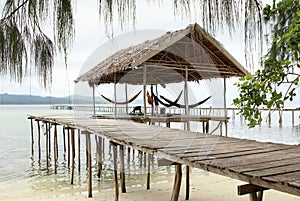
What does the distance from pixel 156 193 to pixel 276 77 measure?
14.1 feet

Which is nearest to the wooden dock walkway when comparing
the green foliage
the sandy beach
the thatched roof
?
the green foliage

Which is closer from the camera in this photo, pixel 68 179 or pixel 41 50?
pixel 41 50

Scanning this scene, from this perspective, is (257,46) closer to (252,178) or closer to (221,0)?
(221,0)

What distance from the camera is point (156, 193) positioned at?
5137mm

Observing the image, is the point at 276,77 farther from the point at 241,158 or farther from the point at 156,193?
the point at 156,193

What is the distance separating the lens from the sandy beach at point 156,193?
15.5ft

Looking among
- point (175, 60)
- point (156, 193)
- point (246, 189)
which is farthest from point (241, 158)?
point (175, 60)

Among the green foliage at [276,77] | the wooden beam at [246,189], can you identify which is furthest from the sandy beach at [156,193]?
the green foliage at [276,77]

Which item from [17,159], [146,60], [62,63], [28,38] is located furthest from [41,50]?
[17,159]

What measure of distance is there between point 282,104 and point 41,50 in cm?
101

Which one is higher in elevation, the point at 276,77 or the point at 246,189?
the point at 276,77

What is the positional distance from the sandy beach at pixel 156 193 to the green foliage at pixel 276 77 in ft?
11.8

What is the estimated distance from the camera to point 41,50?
140cm

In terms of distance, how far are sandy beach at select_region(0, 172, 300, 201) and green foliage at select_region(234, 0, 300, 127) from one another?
3585 millimetres
